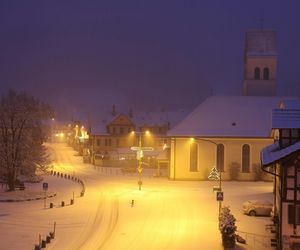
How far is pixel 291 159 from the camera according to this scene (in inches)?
1067

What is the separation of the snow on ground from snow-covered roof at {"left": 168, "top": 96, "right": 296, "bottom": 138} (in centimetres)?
816

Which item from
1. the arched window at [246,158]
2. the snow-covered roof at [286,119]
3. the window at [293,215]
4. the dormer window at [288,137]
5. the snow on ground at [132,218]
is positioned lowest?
the snow on ground at [132,218]

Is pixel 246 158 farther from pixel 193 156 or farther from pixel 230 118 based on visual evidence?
pixel 193 156

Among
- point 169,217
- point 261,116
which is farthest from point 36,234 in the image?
point 261,116

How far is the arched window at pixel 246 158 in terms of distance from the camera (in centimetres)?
6631

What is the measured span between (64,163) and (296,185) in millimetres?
67565

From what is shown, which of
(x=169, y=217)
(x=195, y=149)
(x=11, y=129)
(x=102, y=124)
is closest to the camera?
(x=169, y=217)

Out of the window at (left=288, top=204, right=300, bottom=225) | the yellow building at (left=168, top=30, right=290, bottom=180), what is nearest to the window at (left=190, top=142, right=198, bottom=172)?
the yellow building at (left=168, top=30, right=290, bottom=180)

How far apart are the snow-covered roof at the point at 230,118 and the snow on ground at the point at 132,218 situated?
26.8ft

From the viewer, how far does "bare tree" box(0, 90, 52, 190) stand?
53312 mm

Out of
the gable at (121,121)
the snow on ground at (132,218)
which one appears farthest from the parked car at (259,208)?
the gable at (121,121)

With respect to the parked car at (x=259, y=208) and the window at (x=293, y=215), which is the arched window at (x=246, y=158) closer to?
the parked car at (x=259, y=208)

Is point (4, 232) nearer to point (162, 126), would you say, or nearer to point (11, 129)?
point (11, 129)

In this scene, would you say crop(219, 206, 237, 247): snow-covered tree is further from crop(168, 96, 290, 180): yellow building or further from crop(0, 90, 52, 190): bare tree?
crop(168, 96, 290, 180): yellow building
